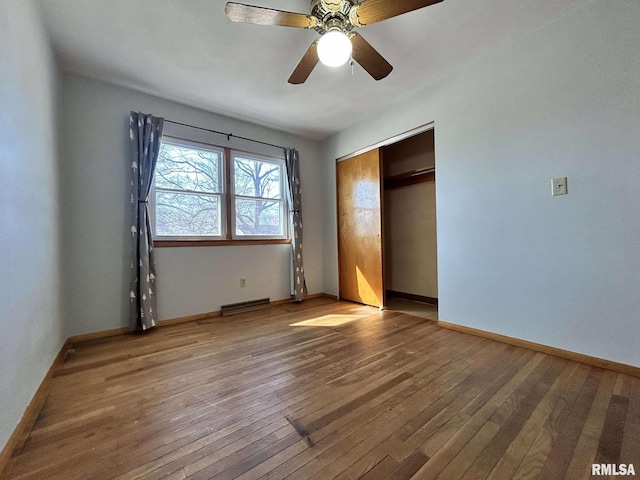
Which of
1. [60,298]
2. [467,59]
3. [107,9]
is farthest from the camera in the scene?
[467,59]

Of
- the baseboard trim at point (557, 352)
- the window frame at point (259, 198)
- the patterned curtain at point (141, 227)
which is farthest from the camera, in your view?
the window frame at point (259, 198)

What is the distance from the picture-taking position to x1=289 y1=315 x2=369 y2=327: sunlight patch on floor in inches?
109

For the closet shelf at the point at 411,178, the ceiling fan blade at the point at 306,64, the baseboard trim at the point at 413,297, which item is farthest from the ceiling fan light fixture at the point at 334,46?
the baseboard trim at the point at 413,297

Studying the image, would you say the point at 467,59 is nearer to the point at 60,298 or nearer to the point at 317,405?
the point at 317,405

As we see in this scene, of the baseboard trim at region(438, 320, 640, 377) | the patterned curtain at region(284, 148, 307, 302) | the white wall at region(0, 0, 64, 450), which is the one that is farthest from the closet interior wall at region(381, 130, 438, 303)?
the white wall at region(0, 0, 64, 450)

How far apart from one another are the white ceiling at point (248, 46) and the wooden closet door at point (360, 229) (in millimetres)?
929

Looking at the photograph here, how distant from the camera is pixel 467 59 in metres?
2.33

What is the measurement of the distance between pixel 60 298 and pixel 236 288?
1641 millimetres

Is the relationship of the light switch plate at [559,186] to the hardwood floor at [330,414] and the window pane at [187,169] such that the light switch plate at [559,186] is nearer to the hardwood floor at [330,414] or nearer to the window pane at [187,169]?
the hardwood floor at [330,414]

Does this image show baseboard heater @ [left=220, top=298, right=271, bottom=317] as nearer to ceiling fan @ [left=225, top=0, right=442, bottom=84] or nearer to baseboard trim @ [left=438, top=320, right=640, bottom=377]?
baseboard trim @ [left=438, top=320, right=640, bottom=377]

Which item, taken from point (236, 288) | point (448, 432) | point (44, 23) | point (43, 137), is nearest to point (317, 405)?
point (448, 432)

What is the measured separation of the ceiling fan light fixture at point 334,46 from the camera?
154 centimetres

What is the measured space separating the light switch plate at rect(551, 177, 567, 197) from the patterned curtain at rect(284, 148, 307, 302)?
9.36 ft

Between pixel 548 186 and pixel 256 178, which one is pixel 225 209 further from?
pixel 548 186
